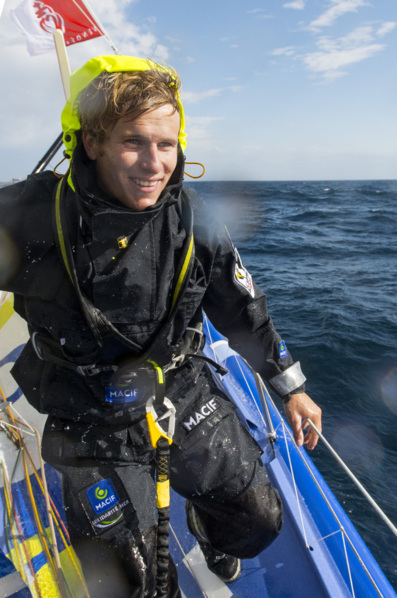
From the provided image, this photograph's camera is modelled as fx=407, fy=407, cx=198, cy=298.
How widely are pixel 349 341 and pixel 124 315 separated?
7270 mm

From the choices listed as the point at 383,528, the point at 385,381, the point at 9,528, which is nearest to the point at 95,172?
the point at 9,528

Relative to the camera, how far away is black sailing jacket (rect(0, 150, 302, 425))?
1.71 m

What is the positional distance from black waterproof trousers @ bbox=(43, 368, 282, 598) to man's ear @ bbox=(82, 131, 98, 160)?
4.01ft

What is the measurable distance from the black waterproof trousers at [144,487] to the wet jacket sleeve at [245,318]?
0.32m

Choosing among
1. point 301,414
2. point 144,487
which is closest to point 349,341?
point 301,414

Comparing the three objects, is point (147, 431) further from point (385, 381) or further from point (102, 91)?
point (385, 381)

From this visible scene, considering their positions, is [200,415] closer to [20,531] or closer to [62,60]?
[20,531]

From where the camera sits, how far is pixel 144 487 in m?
1.96

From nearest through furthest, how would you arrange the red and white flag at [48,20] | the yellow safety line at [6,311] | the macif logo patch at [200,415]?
1. the macif logo patch at [200,415]
2. the red and white flag at [48,20]
3. the yellow safety line at [6,311]

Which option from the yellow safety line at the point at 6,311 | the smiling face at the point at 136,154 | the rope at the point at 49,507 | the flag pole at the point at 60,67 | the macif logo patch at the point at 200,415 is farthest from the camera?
the yellow safety line at the point at 6,311

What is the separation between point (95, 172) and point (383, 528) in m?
4.70

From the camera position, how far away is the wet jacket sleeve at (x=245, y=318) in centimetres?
209

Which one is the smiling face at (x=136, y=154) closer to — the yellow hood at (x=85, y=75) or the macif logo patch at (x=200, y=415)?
the yellow hood at (x=85, y=75)

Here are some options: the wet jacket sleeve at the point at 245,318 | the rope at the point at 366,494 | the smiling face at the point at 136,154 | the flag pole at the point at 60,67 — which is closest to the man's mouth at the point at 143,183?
the smiling face at the point at 136,154
